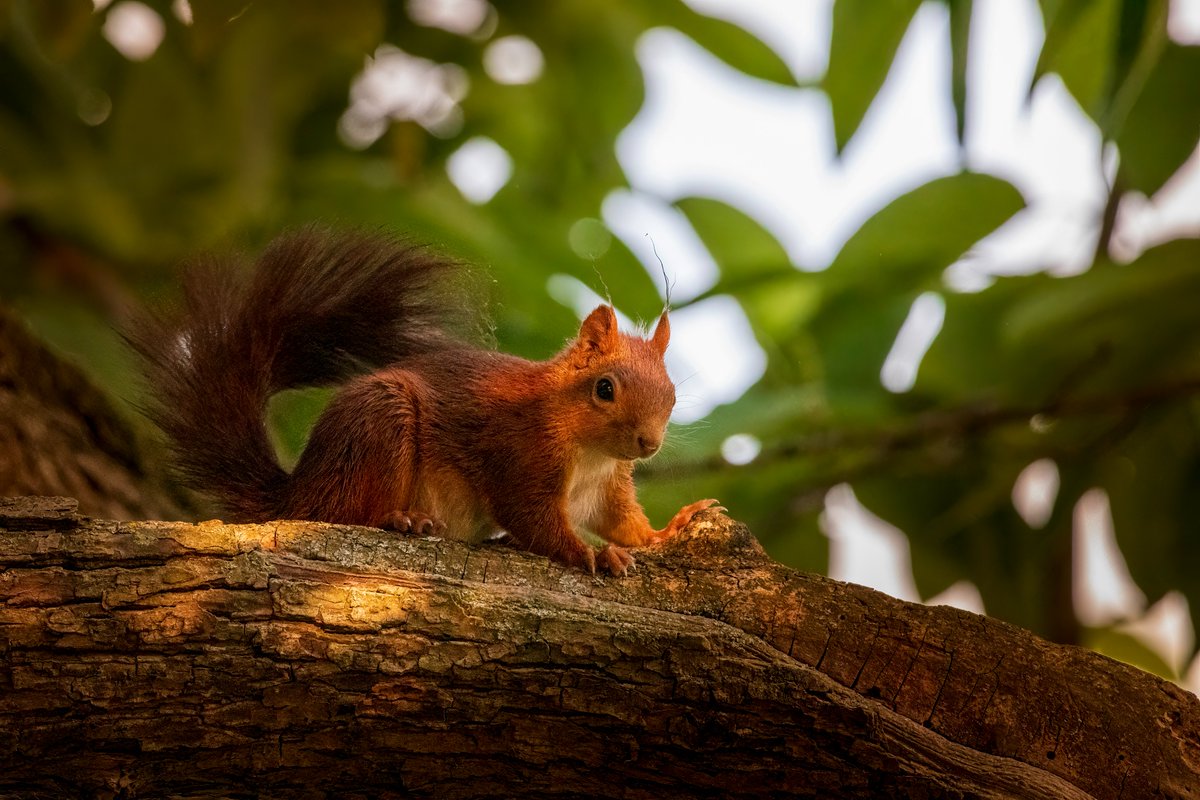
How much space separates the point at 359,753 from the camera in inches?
53.3

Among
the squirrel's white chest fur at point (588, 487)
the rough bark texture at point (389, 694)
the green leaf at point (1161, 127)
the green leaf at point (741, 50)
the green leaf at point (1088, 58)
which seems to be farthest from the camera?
the green leaf at point (741, 50)

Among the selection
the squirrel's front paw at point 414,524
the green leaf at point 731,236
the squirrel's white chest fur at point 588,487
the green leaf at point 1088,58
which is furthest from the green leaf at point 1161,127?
the squirrel's front paw at point 414,524

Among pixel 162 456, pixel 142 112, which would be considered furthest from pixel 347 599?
pixel 142 112

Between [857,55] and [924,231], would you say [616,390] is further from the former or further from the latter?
[924,231]

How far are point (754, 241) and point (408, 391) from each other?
1473mm

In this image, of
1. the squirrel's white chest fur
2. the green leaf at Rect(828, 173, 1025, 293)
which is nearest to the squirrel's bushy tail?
the squirrel's white chest fur

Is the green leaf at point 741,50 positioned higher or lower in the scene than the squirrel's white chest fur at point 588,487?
higher

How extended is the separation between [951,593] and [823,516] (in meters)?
0.44

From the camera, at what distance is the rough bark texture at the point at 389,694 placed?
4.29 feet

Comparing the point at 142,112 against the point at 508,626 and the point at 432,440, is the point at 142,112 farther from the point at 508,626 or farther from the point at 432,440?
the point at 508,626

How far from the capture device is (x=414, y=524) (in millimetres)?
1780

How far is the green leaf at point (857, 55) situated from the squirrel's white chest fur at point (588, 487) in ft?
2.91

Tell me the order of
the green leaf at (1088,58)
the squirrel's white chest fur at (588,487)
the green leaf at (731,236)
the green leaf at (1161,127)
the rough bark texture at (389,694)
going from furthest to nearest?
the green leaf at (731,236) < the green leaf at (1088,58) < the green leaf at (1161,127) < the squirrel's white chest fur at (588,487) < the rough bark texture at (389,694)

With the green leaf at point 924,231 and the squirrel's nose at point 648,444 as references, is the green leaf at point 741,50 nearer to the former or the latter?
the green leaf at point 924,231
